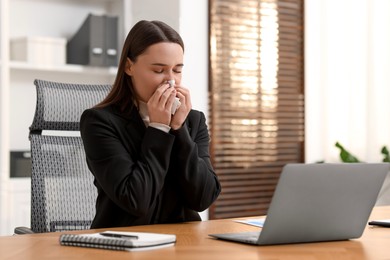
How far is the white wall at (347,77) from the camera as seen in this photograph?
4543 millimetres

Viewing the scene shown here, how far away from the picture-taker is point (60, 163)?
2.59m

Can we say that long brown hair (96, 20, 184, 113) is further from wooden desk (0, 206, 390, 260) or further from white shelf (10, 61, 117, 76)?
white shelf (10, 61, 117, 76)

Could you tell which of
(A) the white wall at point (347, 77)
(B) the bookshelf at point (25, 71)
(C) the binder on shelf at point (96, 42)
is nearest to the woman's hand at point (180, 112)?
(B) the bookshelf at point (25, 71)

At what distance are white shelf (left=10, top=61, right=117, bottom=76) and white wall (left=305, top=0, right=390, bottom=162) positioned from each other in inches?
54.8

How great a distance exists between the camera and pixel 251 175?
15.7 feet

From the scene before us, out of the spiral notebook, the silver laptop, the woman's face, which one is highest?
the woman's face

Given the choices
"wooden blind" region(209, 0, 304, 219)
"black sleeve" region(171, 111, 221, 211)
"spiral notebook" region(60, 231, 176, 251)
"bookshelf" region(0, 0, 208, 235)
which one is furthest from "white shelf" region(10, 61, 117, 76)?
"spiral notebook" region(60, 231, 176, 251)

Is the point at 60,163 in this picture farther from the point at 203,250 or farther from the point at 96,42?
the point at 96,42

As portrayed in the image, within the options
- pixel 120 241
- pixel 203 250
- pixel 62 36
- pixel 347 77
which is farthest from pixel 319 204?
pixel 347 77

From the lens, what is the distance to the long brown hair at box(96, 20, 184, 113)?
228 centimetres

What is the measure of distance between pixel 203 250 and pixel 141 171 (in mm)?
572

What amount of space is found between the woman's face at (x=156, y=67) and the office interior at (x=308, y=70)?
187cm

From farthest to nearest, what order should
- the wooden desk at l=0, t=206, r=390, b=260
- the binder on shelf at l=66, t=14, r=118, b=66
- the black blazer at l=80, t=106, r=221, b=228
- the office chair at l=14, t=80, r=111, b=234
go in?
the binder on shelf at l=66, t=14, r=118, b=66
the office chair at l=14, t=80, r=111, b=234
the black blazer at l=80, t=106, r=221, b=228
the wooden desk at l=0, t=206, r=390, b=260

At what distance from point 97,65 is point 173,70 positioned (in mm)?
2124
